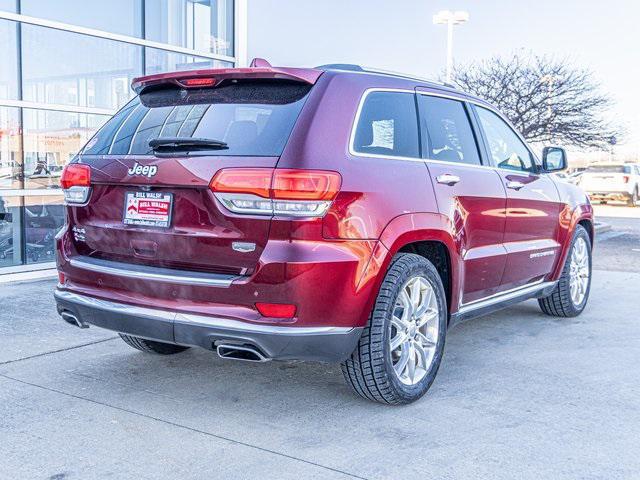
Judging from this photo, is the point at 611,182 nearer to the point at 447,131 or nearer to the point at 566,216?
the point at 566,216

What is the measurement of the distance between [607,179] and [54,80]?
68.4ft

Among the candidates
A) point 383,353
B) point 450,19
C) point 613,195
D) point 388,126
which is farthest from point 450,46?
point 383,353

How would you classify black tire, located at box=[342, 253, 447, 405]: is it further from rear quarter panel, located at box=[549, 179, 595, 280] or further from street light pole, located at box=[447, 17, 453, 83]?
street light pole, located at box=[447, 17, 453, 83]

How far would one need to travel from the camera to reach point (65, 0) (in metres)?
9.14

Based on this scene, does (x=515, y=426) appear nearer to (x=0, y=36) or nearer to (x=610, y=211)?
(x=0, y=36)

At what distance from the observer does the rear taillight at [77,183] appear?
3936 mm

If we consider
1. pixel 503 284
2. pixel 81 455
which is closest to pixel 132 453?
pixel 81 455

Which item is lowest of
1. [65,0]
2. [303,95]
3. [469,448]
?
[469,448]

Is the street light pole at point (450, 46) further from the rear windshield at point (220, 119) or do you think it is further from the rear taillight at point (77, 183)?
the rear taillight at point (77, 183)

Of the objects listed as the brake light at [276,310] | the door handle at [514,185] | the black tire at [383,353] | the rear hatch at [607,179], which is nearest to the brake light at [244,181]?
the brake light at [276,310]

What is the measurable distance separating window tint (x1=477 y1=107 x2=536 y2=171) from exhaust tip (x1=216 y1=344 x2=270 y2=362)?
97.9 inches

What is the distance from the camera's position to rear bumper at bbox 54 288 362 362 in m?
3.34

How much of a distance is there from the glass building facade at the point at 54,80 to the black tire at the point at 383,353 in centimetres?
558

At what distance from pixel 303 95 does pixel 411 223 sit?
0.87 m
